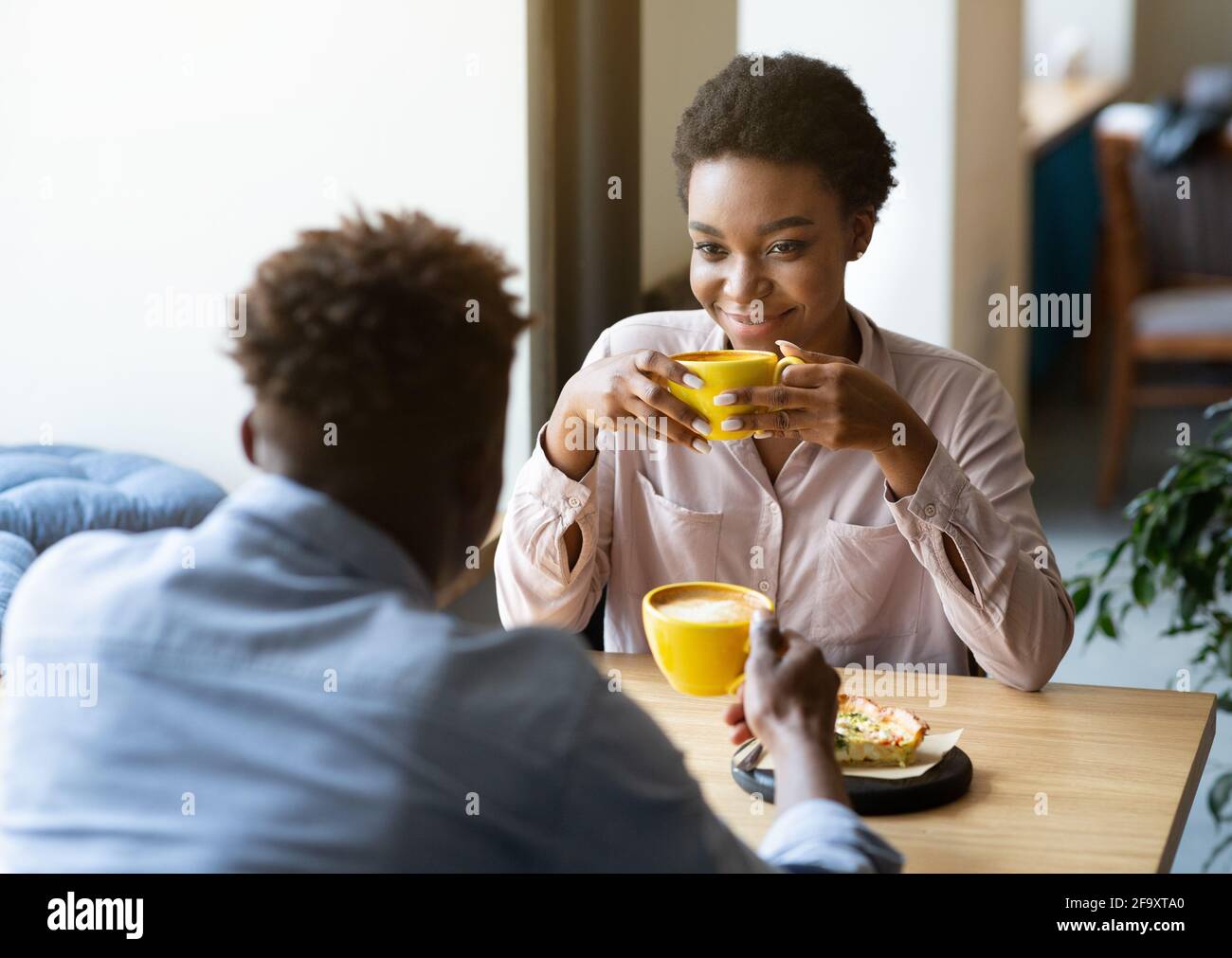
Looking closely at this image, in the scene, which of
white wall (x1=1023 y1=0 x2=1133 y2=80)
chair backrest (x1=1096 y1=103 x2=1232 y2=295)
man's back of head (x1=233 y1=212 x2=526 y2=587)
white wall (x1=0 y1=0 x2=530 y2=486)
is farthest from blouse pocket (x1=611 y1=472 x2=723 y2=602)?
white wall (x1=1023 y1=0 x2=1133 y2=80)

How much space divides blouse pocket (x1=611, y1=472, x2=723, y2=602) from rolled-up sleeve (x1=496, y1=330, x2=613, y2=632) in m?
0.06

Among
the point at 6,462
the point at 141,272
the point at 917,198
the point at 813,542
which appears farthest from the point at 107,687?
the point at 917,198

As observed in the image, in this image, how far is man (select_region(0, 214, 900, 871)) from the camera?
30.9 inches

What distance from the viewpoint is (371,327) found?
2.81 ft

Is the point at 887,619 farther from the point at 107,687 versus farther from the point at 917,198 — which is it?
the point at 917,198

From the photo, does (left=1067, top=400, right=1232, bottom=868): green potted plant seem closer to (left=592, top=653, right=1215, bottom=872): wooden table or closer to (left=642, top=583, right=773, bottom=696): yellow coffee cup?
(left=592, top=653, right=1215, bottom=872): wooden table

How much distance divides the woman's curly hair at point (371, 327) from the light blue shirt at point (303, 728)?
66mm

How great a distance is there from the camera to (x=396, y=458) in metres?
0.88

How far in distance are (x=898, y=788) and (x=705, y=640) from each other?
0.22 meters

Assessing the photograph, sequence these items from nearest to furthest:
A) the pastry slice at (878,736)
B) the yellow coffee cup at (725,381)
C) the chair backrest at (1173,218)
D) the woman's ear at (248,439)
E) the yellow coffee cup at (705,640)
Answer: the woman's ear at (248,439)
the yellow coffee cup at (705,640)
the pastry slice at (878,736)
the yellow coffee cup at (725,381)
the chair backrest at (1173,218)

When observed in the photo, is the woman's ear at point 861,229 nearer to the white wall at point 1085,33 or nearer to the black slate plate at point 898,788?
the black slate plate at point 898,788

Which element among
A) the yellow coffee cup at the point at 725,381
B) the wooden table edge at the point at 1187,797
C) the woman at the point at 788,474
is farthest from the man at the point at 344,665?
the woman at the point at 788,474

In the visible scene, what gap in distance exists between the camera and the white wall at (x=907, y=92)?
142 inches
